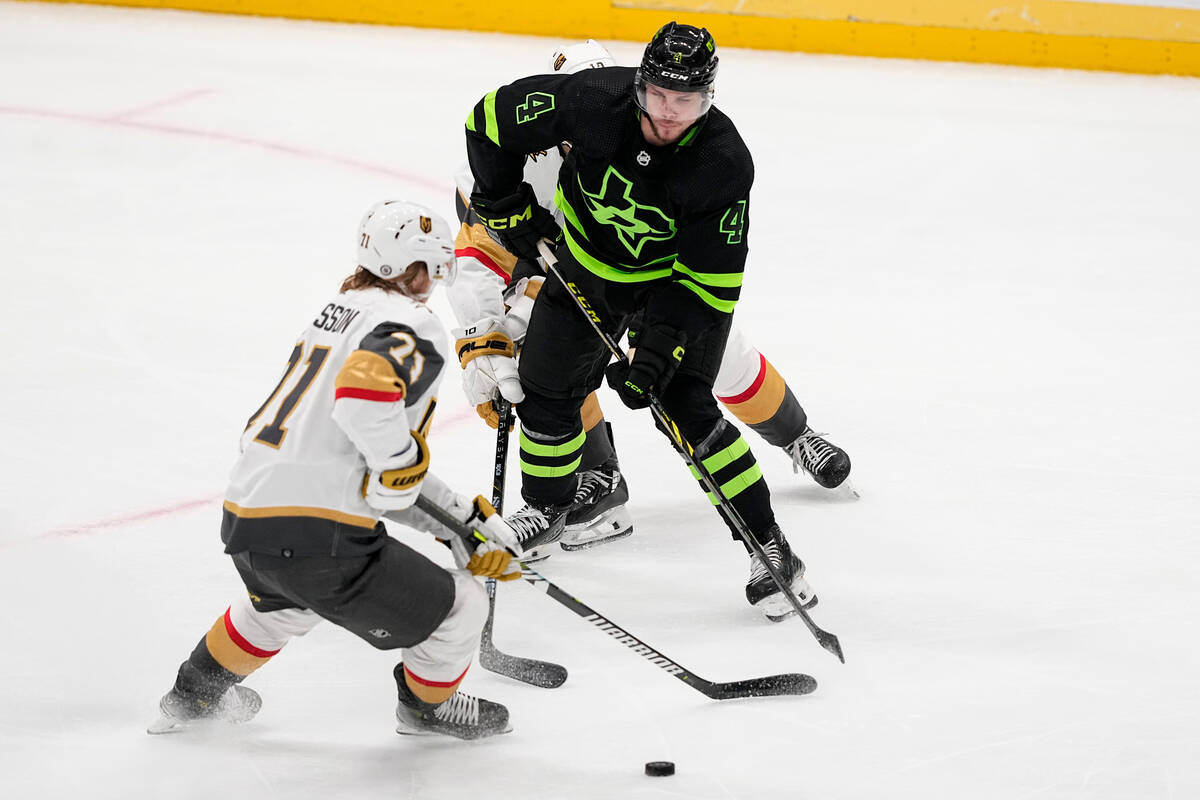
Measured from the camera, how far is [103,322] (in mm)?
4016

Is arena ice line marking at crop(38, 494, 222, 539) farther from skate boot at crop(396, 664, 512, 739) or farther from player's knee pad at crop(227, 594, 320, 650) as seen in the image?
skate boot at crop(396, 664, 512, 739)

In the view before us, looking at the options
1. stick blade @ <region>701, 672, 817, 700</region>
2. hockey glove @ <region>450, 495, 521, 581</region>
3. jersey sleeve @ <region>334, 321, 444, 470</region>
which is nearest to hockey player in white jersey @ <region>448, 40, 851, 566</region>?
stick blade @ <region>701, 672, 817, 700</region>

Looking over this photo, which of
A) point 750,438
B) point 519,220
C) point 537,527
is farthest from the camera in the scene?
point 750,438

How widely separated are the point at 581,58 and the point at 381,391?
4.67 feet

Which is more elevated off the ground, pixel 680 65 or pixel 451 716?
pixel 680 65

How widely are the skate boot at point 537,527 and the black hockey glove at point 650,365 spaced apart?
481 millimetres

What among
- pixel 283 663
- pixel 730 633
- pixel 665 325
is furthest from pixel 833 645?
pixel 283 663

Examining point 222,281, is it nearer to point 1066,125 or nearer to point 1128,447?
point 1128,447

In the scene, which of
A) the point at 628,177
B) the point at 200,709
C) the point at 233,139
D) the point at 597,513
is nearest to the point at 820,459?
A: the point at 597,513

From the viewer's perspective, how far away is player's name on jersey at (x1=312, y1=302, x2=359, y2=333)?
2.07m

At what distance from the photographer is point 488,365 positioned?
116 inches

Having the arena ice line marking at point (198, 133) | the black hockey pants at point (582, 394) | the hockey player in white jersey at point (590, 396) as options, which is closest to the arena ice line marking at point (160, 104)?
the arena ice line marking at point (198, 133)

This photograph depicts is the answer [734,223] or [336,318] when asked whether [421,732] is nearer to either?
[336,318]

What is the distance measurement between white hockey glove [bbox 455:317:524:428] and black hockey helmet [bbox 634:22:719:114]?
2.24ft
